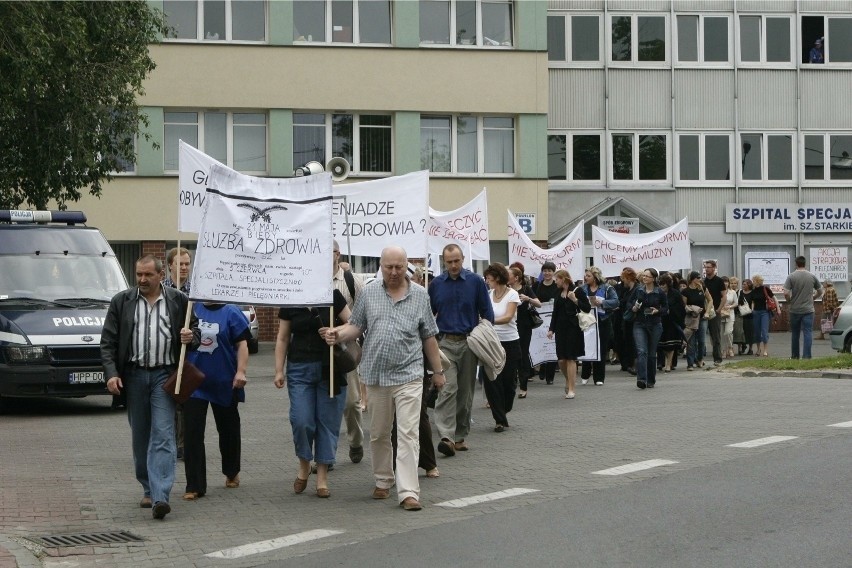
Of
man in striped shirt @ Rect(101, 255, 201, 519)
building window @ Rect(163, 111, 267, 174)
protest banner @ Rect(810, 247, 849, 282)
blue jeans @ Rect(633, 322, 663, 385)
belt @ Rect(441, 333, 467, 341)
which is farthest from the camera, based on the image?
protest banner @ Rect(810, 247, 849, 282)

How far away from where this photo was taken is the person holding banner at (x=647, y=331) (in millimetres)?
19453

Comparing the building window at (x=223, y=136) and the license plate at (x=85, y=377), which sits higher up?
the building window at (x=223, y=136)

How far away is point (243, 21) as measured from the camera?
33.2 metres

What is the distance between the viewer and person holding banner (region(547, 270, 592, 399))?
17844 millimetres

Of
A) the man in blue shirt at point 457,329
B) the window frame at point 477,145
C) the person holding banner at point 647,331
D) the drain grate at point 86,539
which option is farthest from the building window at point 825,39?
the drain grate at point 86,539

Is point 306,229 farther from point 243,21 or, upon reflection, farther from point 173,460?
point 243,21

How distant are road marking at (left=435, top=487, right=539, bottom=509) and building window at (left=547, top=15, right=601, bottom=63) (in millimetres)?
27393

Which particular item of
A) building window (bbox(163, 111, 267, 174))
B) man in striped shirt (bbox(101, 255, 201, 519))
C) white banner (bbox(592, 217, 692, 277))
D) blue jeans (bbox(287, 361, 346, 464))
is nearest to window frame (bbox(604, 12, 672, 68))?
building window (bbox(163, 111, 267, 174))

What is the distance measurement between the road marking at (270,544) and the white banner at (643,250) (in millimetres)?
17883

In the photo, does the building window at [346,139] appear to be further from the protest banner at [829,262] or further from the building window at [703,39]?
Answer: the protest banner at [829,262]

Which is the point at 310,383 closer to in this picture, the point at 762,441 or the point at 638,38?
the point at 762,441

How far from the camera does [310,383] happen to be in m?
10.1

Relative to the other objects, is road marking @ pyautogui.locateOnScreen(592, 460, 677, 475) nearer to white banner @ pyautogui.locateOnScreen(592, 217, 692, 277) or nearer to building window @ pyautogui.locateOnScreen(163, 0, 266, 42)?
white banner @ pyautogui.locateOnScreen(592, 217, 692, 277)

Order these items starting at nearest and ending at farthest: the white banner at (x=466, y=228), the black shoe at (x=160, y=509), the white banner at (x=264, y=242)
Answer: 1. the black shoe at (x=160, y=509)
2. the white banner at (x=264, y=242)
3. the white banner at (x=466, y=228)
